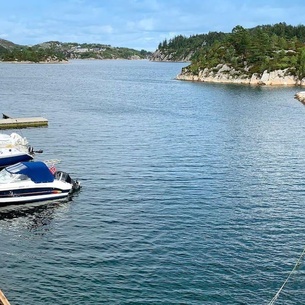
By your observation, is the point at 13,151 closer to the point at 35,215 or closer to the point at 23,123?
the point at 35,215

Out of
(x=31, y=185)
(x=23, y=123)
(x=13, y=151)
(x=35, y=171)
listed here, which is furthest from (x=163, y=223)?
(x=23, y=123)

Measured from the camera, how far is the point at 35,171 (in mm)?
53031

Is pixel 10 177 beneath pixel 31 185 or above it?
above

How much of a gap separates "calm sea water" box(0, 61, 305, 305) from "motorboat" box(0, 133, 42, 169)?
3.28 meters

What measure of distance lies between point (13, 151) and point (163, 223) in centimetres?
3126

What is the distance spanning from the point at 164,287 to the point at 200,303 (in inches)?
117

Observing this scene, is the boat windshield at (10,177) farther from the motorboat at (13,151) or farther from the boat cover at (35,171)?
the motorboat at (13,151)

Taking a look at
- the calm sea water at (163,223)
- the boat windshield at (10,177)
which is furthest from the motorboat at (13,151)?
the boat windshield at (10,177)

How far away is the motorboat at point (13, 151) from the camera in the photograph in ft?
219

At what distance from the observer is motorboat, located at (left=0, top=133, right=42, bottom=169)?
219 feet

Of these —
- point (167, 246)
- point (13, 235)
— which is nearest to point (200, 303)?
point (167, 246)

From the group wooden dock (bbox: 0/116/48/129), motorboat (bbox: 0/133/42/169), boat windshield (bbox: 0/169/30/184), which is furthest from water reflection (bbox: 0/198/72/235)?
wooden dock (bbox: 0/116/48/129)

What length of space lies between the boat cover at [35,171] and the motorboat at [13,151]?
1363cm

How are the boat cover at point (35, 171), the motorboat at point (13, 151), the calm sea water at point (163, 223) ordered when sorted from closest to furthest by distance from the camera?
1. the calm sea water at point (163, 223)
2. the boat cover at point (35, 171)
3. the motorboat at point (13, 151)
